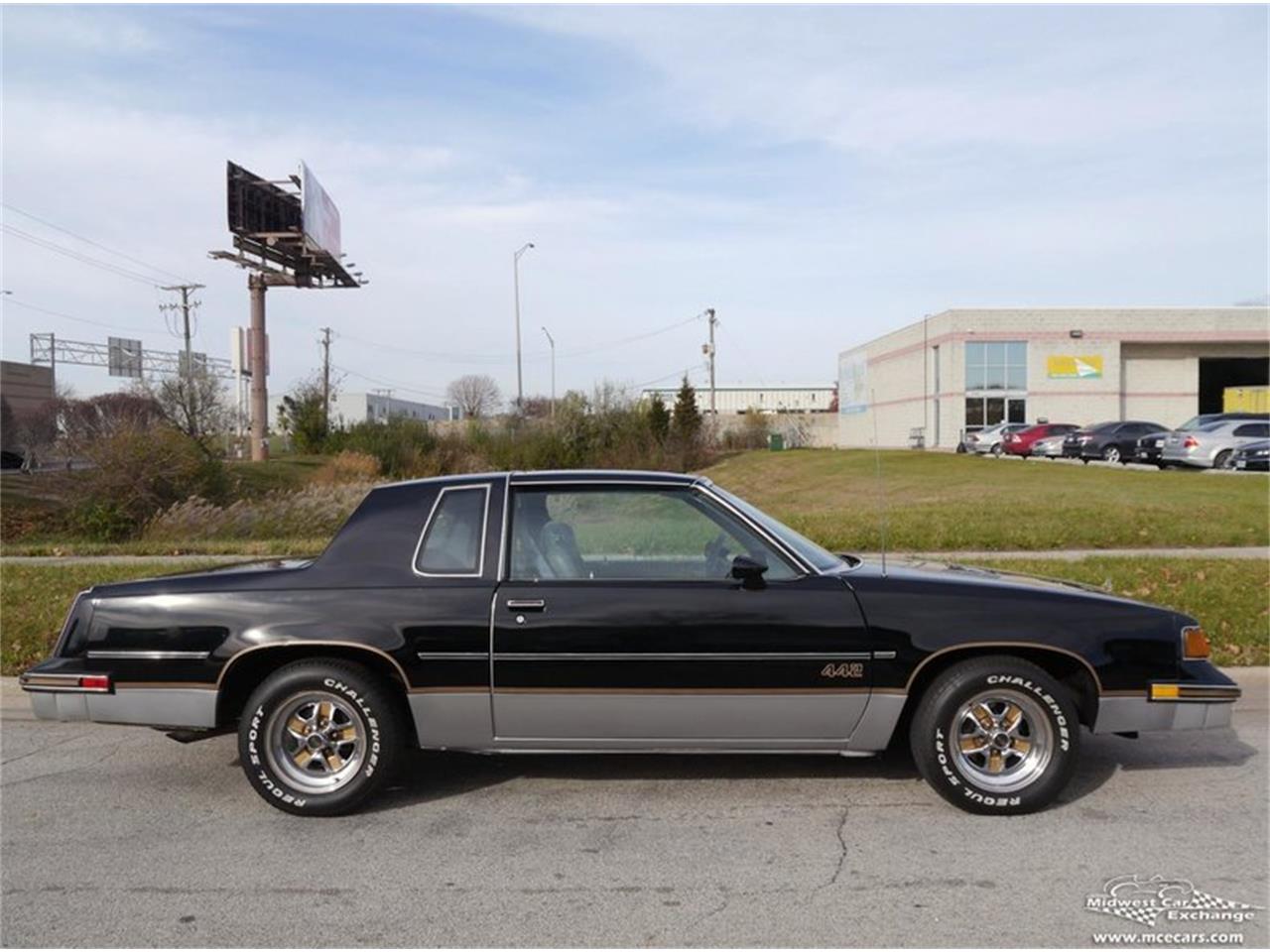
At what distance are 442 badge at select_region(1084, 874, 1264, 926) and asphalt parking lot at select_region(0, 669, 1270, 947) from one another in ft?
0.19

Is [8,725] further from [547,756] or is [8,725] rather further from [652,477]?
[652,477]

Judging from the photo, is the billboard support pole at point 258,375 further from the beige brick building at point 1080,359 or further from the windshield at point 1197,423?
the windshield at point 1197,423

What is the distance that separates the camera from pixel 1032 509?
1495cm

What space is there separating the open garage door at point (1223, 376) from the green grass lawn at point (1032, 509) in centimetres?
3605

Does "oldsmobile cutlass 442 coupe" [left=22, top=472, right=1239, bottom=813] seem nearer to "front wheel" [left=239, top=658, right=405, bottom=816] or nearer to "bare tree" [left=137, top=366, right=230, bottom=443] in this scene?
"front wheel" [left=239, top=658, right=405, bottom=816]

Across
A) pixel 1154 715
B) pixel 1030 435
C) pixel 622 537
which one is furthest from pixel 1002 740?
pixel 1030 435

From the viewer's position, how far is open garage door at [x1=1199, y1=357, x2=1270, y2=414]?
5666 cm

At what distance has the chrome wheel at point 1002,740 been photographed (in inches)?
177

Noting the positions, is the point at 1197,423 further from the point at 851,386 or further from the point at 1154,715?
the point at 851,386

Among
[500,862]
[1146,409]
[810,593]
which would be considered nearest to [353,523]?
[500,862]

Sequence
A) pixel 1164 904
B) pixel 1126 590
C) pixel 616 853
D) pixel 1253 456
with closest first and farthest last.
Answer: pixel 1164 904 < pixel 616 853 < pixel 1126 590 < pixel 1253 456

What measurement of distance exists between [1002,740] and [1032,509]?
11.3m

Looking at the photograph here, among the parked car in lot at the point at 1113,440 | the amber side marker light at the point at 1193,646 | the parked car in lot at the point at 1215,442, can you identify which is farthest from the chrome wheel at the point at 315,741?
the parked car in lot at the point at 1113,440

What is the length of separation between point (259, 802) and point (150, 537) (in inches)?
531
